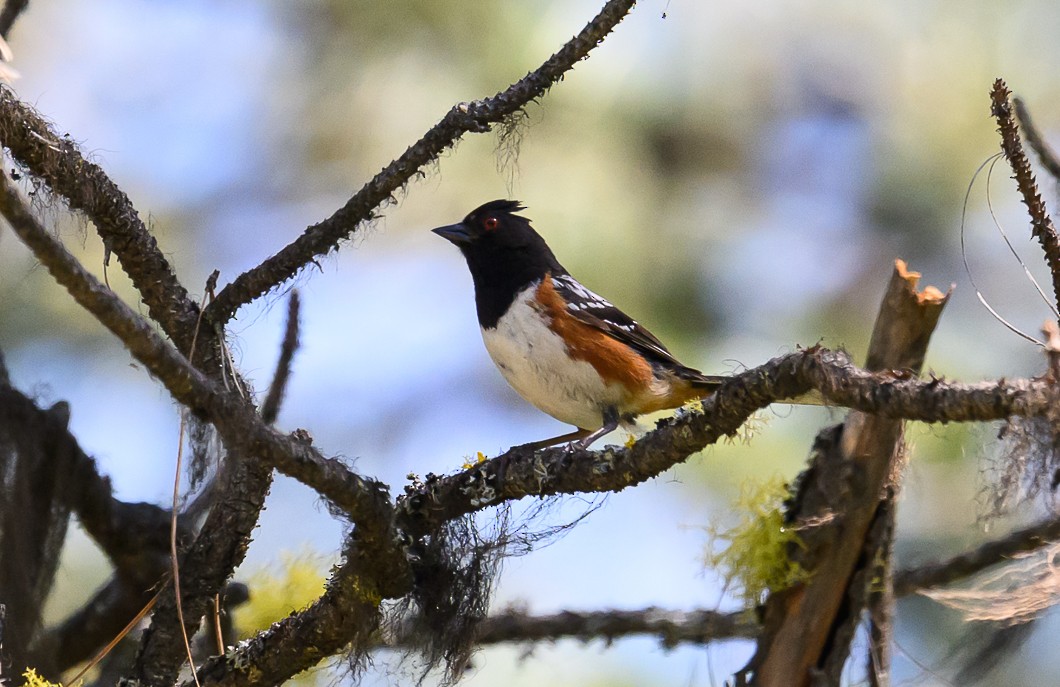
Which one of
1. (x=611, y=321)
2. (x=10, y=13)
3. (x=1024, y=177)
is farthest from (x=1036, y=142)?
(x=10, y=13)

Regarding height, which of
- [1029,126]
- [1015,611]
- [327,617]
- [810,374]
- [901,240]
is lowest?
[327,617]

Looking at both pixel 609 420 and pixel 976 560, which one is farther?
pixel 609 420

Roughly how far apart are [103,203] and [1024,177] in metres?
1.89

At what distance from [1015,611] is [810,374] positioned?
112cm

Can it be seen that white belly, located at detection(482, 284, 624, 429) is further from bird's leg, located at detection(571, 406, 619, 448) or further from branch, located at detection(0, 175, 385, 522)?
branch, located at detection(0, 175, 385, 522)

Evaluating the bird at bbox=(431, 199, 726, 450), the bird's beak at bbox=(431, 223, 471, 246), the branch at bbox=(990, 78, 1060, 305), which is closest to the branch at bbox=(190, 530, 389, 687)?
the bird at bbox=(431, 199, 726, 450)

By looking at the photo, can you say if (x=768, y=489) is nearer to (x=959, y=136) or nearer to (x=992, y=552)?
(x=992, y=552)

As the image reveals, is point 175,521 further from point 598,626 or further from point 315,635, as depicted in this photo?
point 598,626

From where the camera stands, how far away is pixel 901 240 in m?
4.23

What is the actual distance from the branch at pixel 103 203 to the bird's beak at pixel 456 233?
1295 mm

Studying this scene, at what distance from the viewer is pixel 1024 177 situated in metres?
1.98

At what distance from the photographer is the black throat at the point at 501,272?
3.46 m

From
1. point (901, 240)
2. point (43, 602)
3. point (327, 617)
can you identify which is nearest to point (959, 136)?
point (901, 240)

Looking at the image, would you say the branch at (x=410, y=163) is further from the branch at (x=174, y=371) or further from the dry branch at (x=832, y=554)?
the dry branch at (x=832, y=554)
